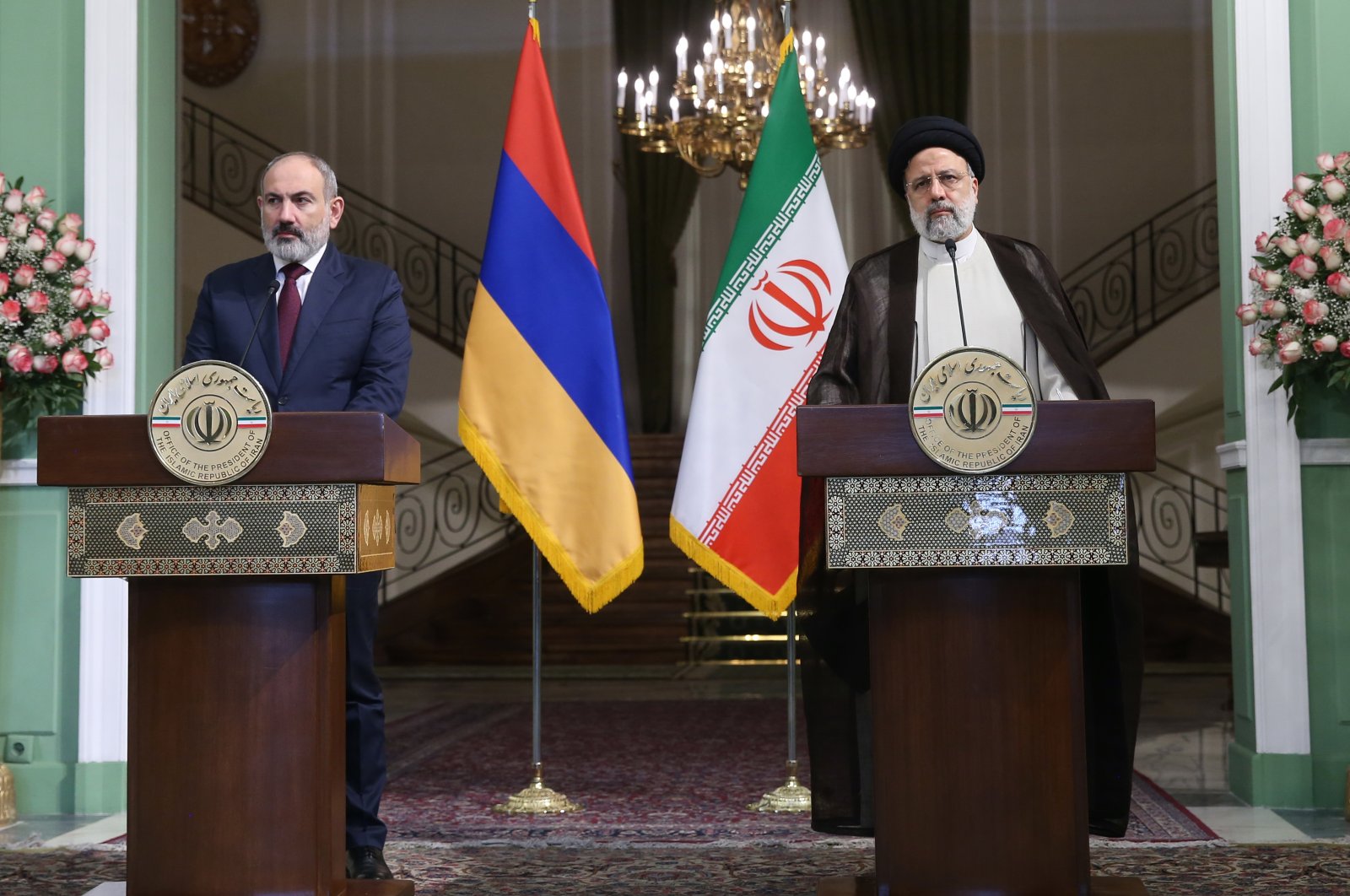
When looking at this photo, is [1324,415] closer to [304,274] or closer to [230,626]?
[304,274]

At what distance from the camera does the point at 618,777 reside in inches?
198

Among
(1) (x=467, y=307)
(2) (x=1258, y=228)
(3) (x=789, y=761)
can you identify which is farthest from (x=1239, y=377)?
(1) (x=467, y=307)

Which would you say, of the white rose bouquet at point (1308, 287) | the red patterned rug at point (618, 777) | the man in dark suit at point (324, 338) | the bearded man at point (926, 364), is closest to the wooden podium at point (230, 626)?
the man in dark suit at point (324, 338)

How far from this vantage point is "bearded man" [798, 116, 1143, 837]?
296 cm

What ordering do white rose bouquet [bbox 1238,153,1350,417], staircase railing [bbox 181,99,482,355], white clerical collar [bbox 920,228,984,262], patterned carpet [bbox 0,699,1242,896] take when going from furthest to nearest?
staircase railing [bbox 181,99,482,355] < white rose bouquet [bbox 1238,153,1350,417] < patterned carpet [bbox 0,699,1242,896] < white clerical collar [bbox 920,228,984,262]

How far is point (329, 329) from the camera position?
10.3 feet

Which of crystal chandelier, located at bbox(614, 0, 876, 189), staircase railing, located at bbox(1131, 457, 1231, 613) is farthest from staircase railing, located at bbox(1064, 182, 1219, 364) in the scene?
crystal chandelier, located at bbox(614, 0, 876, 189)

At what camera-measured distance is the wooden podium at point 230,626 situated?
101 inches

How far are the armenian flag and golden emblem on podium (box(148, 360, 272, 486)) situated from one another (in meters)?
1.58

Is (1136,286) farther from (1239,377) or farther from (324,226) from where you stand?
(324,226)

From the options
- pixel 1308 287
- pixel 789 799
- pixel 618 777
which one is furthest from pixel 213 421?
pixel 1308 287

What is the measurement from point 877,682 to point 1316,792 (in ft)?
7.37

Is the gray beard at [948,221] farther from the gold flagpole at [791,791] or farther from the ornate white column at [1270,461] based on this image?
the ornate white column at [1270,461]

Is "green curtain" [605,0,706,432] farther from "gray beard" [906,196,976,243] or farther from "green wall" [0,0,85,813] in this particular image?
"gray beard" [906,196,976,243]
